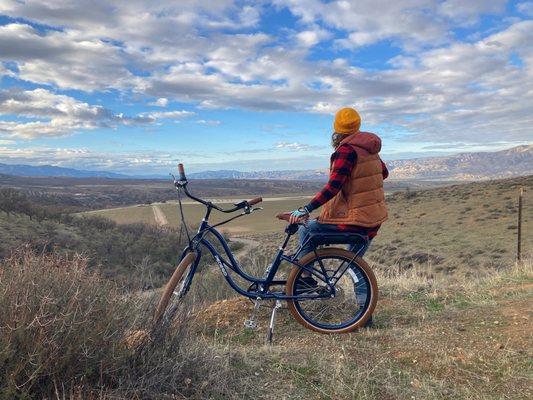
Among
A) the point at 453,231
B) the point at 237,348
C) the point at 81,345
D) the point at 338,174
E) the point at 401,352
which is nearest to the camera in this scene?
the point at 81,345

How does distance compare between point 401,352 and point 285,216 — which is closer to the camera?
point 401,352

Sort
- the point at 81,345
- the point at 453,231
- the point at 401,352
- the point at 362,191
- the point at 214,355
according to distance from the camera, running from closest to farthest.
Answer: the point at 81,345 → the point at 214,355 → the point at 401,352 → the point at 362,191 → the point at 453,231

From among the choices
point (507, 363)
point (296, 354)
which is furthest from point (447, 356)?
point (296, 354)

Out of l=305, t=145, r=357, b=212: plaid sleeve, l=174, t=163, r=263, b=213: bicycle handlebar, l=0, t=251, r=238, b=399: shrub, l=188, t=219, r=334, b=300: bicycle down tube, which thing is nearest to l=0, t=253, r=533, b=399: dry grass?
l=0, t=251, r=238, b=399: shrub

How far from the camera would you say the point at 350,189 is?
15.2 feet

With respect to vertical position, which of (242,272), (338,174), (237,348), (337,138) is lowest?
(237,348)

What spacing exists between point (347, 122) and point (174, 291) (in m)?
2.40

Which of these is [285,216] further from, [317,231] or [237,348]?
[237,348]

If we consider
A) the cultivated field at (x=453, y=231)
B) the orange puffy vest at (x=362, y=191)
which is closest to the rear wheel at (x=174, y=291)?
the orange puffy vest at (x=362, y=191)

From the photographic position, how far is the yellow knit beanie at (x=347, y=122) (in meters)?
4.70

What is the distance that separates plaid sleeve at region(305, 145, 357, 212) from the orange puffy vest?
0.25 feet

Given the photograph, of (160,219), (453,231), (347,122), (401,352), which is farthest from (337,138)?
(160,219)

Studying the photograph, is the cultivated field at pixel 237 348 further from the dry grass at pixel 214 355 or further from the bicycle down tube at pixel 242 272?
the bicycle down tube at pixel 242 272

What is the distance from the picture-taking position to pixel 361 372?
3.61 metres
